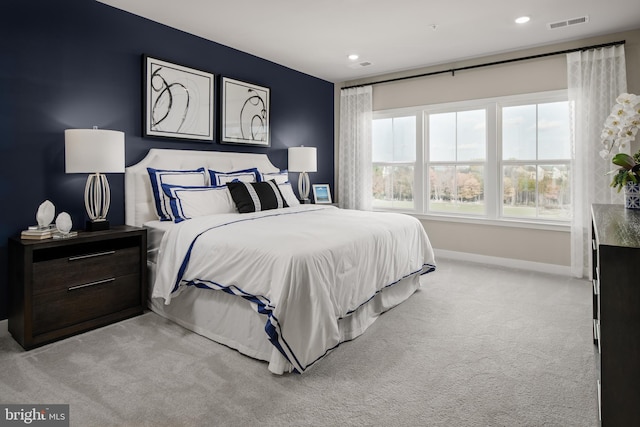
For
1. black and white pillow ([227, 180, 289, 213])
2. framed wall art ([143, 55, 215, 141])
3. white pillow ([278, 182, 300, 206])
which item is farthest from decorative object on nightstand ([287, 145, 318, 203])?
framed wall art ([143, 55, 215, 141])

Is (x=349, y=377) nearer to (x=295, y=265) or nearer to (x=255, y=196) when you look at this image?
(x=295, y=265)

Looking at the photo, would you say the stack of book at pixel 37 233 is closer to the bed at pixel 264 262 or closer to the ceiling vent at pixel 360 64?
the bed at pixel 264 262

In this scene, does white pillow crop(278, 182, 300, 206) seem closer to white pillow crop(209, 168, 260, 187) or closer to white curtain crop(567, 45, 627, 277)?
white pillow crop(209, 168, 260, 187)

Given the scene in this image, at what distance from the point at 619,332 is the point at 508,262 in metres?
3.77

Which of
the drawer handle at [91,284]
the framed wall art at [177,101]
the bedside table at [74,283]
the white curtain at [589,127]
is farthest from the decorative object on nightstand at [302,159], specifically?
the white curtain at [589,127]

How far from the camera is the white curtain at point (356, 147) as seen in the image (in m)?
5.73

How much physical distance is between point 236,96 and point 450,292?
3.12m

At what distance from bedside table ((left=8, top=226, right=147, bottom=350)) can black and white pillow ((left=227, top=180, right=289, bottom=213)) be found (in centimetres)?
91

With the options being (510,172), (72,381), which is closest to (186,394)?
(72,381)

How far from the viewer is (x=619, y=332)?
1.22 metres

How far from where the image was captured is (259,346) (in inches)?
93.0

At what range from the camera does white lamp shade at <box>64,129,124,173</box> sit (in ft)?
9.10

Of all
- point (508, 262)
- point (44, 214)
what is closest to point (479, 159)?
point (508, 262)

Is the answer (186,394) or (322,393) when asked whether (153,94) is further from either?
(322,393)
